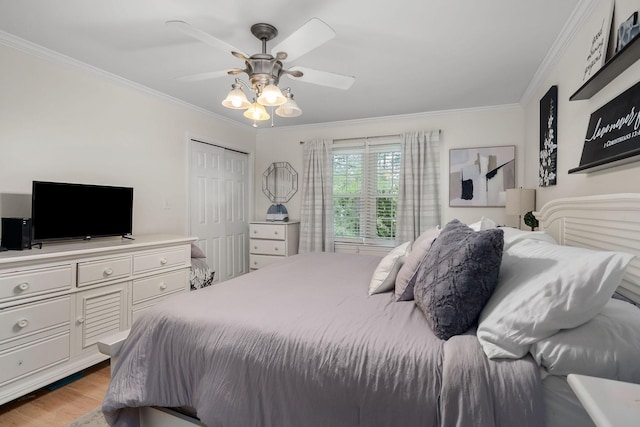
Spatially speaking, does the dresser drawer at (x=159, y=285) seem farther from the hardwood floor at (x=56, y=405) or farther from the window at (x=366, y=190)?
the window at (x=366, y=190)

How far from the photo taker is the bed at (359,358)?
917 mm

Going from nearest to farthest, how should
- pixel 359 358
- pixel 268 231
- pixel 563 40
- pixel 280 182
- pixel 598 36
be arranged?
pixel 359 358 → pixel 598 36 → pixel 563 40 → pixel 268 231 → pixel 280 182

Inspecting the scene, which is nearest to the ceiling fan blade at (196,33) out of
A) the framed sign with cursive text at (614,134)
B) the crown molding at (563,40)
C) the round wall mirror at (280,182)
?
the framed sign with cursive text at (614,134)

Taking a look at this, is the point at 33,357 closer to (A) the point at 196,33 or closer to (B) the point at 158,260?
(B) the point at 158,260

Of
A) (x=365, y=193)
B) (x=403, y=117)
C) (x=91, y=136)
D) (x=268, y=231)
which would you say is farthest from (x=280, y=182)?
(x=91, y=136)

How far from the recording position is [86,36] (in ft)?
7.33

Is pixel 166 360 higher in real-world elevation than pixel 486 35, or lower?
lower

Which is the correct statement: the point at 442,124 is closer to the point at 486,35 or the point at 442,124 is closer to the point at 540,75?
the point at 540,75

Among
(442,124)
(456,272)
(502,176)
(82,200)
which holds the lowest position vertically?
(456,272)

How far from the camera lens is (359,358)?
1.07 m

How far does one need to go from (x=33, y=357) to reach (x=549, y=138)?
4.02 m

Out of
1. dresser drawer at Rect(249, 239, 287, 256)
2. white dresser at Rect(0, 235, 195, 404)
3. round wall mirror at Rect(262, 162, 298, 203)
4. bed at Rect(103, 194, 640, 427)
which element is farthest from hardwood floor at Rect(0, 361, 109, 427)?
round wall mirror at Rect(262, 162, 298, 203)

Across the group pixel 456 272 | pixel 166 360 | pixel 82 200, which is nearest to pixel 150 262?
pixel 82 200

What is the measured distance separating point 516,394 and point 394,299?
729 millimetres
